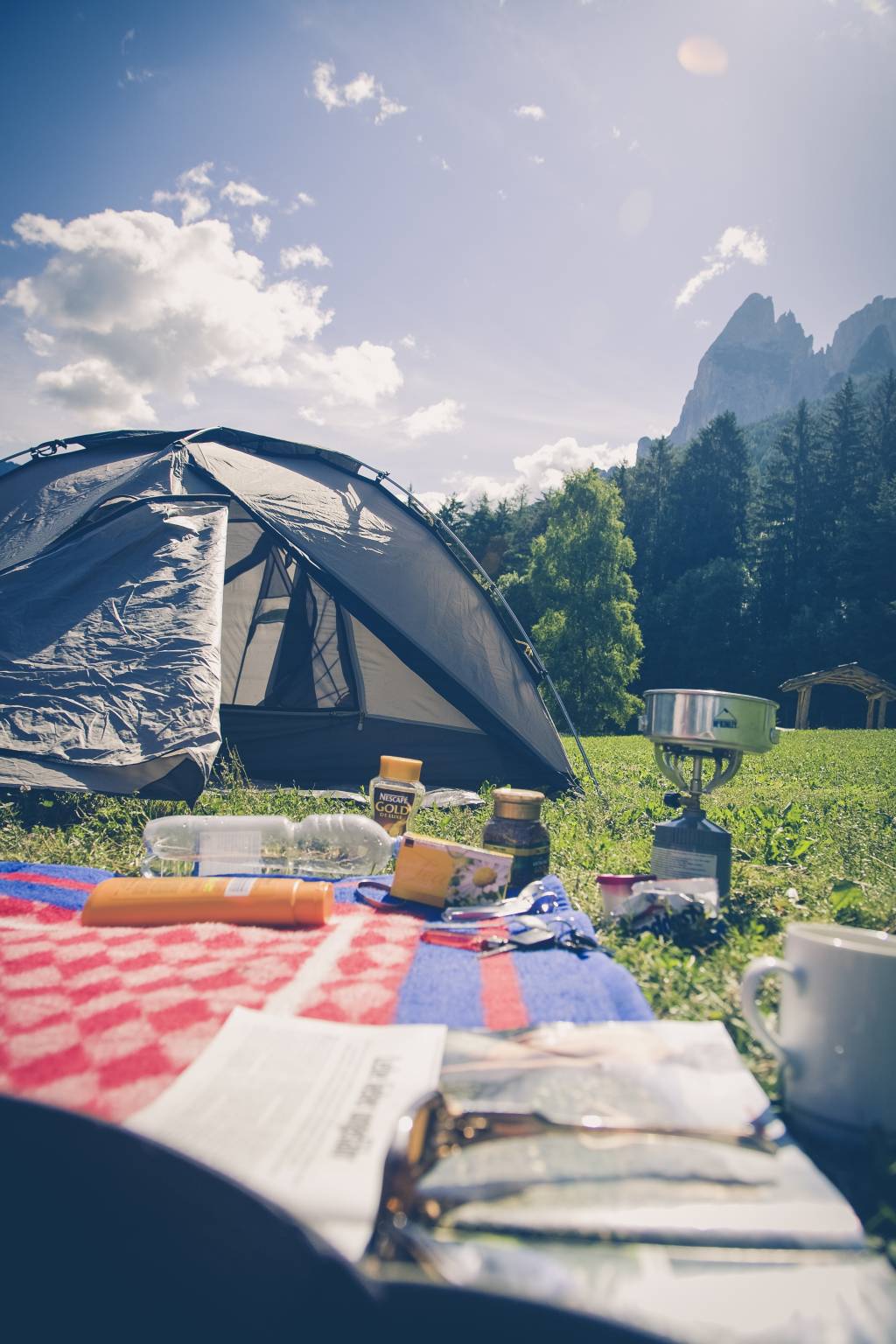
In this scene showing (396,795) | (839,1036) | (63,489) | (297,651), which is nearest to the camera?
(839,1036)

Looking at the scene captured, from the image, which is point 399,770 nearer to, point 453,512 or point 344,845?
point 344,845

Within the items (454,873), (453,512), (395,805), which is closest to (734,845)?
(395,805)

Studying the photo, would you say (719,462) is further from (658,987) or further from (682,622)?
(658,987)

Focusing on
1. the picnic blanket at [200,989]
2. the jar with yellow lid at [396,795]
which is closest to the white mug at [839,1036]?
the picnic blanket at [200,989]

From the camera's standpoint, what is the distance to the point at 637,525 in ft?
117

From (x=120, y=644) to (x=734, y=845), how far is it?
2.98 meters

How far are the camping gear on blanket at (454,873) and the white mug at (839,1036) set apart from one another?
108 cm

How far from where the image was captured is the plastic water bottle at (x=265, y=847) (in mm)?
2465

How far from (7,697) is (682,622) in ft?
97.0

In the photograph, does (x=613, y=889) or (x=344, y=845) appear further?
(x=344, y=845)

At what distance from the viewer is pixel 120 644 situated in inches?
139

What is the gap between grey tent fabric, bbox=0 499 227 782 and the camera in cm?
→ 324

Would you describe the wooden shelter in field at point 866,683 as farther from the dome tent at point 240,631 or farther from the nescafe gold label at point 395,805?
the nescafe gold label at point 395,805

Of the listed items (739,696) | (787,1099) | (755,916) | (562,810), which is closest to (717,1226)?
(787,1099)
